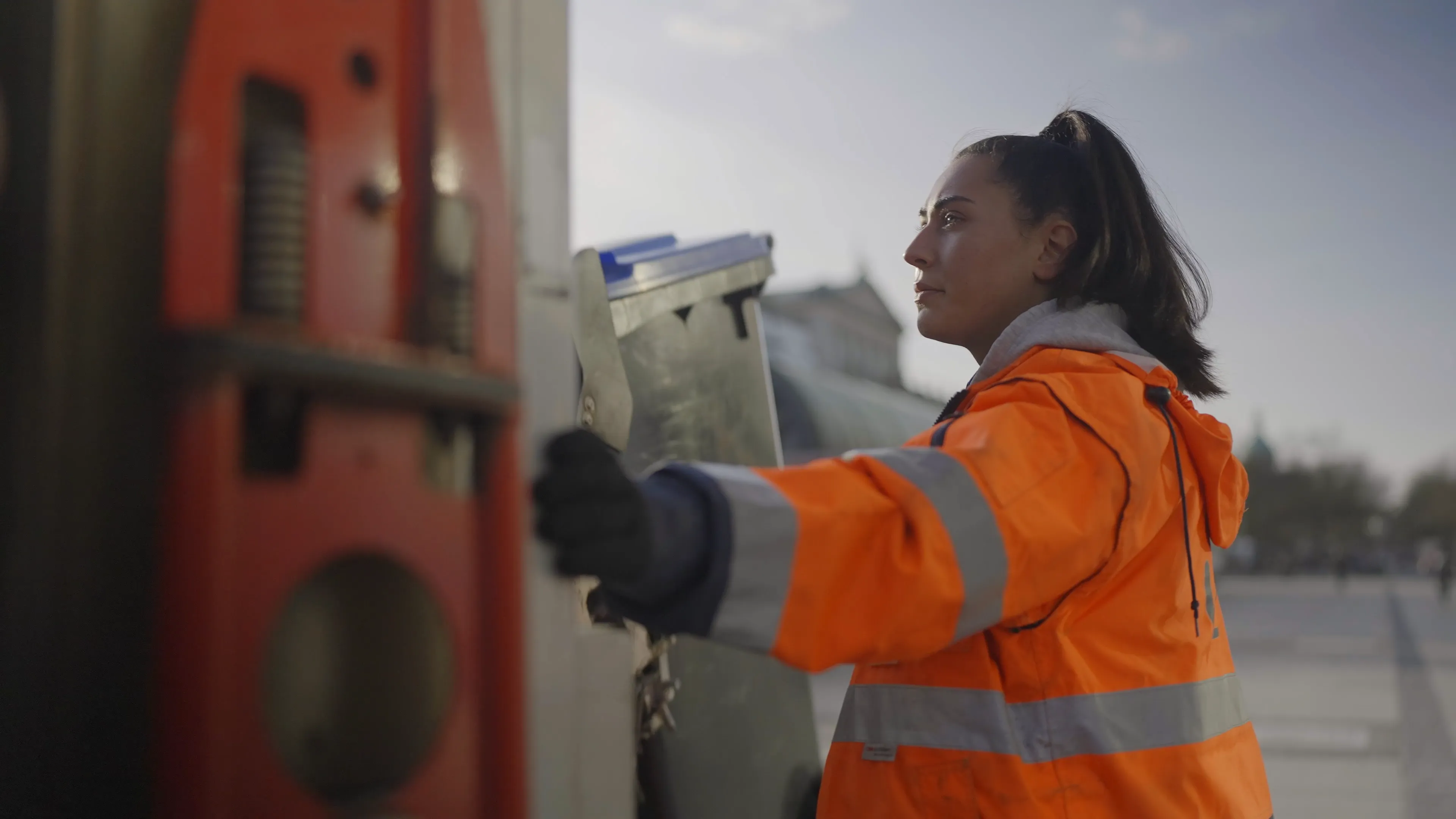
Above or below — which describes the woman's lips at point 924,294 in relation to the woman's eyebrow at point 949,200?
below

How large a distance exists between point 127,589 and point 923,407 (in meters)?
15.3

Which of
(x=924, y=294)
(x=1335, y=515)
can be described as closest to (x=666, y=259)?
(x=924, y=294)

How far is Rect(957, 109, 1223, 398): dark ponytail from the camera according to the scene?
5.63ft

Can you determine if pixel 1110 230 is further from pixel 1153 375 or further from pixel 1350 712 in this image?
pixel 1350 712

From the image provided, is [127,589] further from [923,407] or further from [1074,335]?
[923,407]

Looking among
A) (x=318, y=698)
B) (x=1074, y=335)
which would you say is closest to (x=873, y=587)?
(x=318, y=698)

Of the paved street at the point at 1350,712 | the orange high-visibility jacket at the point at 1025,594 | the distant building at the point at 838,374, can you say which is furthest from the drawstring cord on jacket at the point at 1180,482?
the distant building at the point at 838,374

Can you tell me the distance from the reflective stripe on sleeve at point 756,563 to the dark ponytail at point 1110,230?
0.85 m

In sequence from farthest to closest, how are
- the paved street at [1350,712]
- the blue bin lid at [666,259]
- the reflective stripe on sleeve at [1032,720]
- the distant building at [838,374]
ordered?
the distant building at [838,374] → the paved street at [1350,712] → the blue bin lid at [666,259] → the reflective stripe on sleeve at [1032,720]

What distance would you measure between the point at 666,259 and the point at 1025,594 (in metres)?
1.26

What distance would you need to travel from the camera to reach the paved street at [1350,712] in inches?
204

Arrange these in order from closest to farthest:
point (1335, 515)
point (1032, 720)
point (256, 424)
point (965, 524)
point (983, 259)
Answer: point (256, 424) → point (965, 524) → point (1032, 720) → point (983, 259) → point (1335, 515)

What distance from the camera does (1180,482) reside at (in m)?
1.42

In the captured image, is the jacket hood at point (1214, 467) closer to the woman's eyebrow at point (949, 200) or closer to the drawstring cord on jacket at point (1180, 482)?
the drawstring cord on jacket at point (1180, 482)
